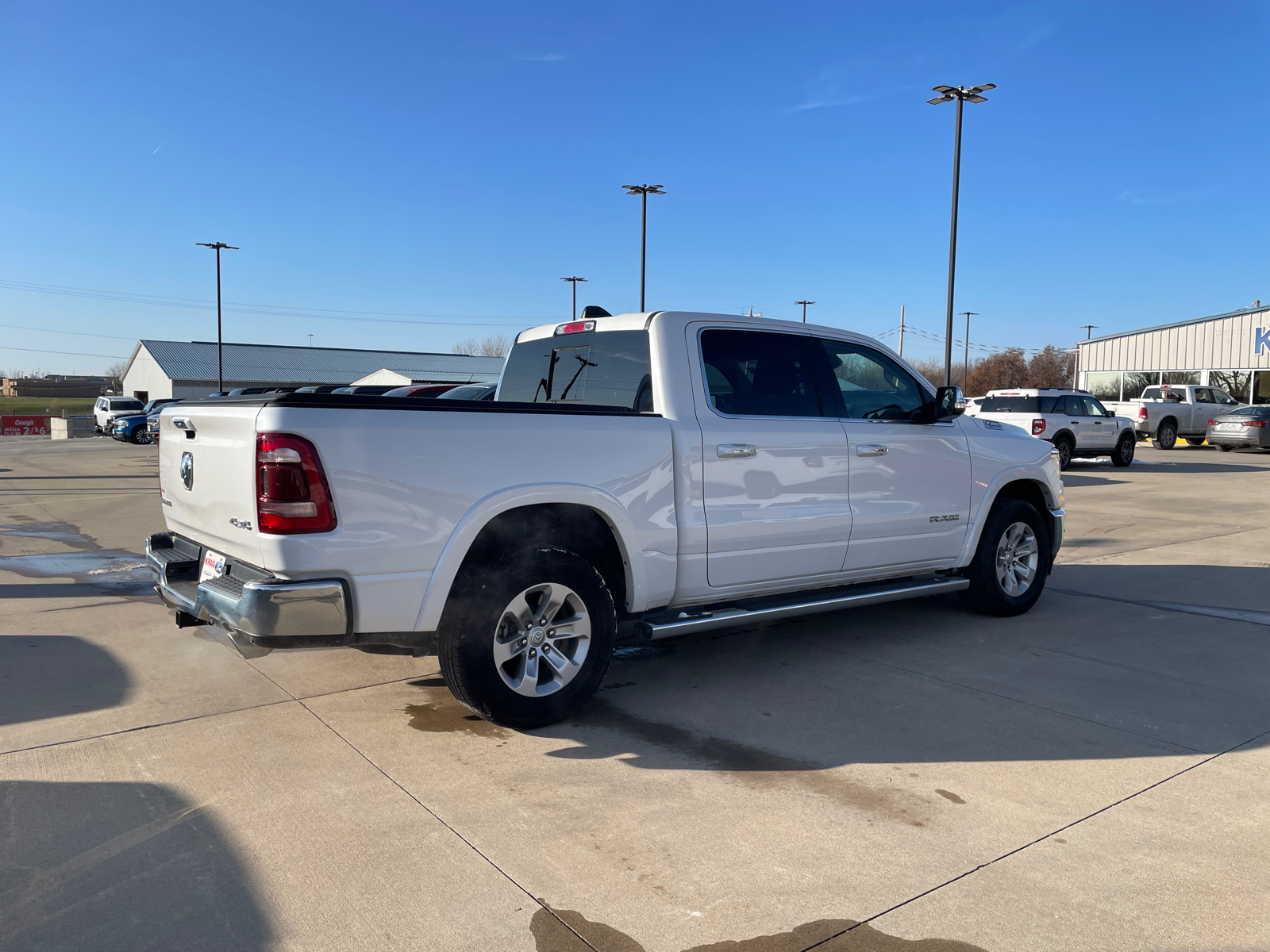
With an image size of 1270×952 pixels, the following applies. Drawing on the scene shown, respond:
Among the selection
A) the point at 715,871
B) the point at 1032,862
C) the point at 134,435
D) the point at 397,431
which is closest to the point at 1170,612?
the point at 1032,862

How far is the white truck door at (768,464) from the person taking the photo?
4996mm

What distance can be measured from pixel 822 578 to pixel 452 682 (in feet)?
7.62

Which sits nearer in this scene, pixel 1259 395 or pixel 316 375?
pixel 1259 395

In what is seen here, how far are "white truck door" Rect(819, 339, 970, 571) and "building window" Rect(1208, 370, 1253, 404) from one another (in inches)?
1483

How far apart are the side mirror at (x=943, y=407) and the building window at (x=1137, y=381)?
130ft

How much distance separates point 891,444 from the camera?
19.3 feet

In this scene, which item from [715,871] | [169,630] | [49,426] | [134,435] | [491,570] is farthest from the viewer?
[49,426]

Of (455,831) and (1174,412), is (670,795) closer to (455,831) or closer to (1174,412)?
(455,831)

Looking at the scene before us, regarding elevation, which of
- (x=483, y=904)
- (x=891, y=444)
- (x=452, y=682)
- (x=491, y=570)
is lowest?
(x=483, y=904)

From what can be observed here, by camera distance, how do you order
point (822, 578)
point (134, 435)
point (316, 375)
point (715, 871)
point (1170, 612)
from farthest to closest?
point (316, 375), point (134, 435), point (1170, 612), point (822, 578), point (715, 871)

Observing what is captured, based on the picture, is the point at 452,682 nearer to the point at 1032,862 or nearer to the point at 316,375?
the point at 1032,862

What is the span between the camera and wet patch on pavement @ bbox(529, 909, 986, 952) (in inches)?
107

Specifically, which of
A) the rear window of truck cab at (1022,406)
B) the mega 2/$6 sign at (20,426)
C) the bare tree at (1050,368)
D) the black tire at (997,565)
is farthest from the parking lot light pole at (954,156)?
the bare tree at (1050,368)

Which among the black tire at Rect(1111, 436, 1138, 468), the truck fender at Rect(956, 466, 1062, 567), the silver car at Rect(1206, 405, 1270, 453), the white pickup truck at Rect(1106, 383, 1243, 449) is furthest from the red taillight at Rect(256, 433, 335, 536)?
the silver car at Rect(1206, 405, 1270, 453)
